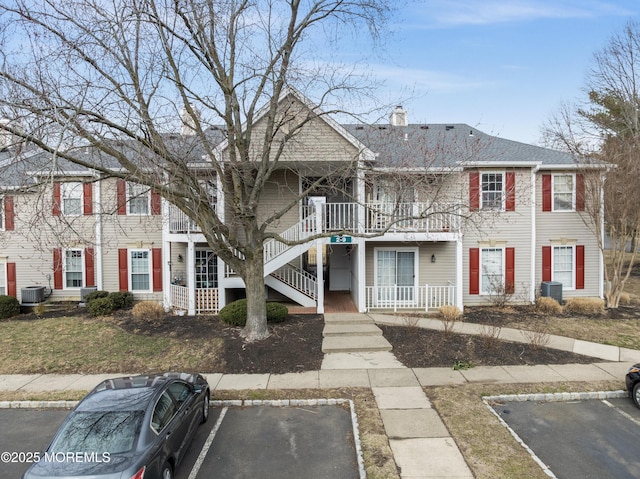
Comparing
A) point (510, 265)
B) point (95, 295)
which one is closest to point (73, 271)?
point (95, 295)

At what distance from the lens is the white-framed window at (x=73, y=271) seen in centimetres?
1659

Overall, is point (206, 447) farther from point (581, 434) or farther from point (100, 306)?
point (100, 306)

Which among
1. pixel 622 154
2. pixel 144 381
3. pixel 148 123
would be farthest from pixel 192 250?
pixel 622 154

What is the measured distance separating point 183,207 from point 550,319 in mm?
12775

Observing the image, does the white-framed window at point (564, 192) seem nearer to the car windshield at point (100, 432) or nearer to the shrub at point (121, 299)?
the car windshield at point (100, 432)

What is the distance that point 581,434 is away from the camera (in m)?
6.22

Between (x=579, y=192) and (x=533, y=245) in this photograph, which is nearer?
(x=533, y=245)

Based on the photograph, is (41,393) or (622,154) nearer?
(41,393)

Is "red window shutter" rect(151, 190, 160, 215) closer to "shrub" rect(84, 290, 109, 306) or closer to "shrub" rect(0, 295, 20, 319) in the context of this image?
"shrub" rect(84, 290, 109, 306)

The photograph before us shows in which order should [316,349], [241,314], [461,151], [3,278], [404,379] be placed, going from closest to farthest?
[404,379], [316,349], [241,314], [461,151], [3,278]

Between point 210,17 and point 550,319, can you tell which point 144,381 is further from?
point 550,319

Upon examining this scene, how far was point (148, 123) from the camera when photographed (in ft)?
28.0

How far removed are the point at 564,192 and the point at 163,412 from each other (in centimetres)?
1716

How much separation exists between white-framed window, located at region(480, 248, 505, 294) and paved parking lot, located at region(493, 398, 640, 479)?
8.55m
